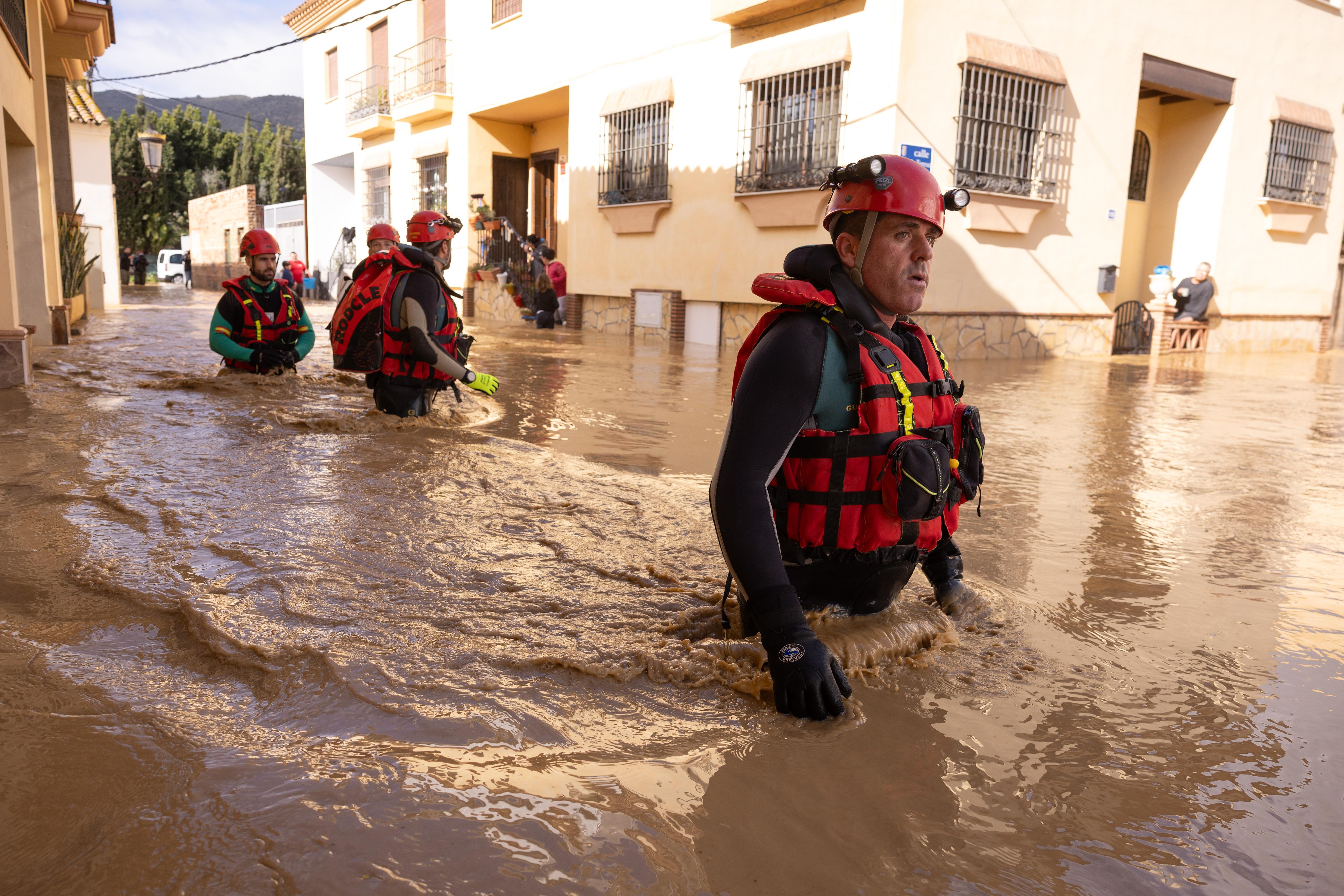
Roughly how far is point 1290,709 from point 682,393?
650 cm

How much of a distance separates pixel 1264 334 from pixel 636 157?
37.7 ft

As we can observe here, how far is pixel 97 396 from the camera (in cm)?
716

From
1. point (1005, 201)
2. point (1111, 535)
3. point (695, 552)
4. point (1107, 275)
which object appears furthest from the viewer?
point (1107, 275)

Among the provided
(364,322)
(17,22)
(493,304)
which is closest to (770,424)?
(364,322)

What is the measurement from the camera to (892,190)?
7.43ft

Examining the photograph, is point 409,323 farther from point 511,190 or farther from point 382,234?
point 511,190

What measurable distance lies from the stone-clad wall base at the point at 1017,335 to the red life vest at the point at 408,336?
710 centimetres

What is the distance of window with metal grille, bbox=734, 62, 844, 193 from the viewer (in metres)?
11.8

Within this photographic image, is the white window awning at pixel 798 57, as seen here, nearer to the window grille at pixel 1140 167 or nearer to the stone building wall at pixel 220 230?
the window grille at pixel 1140 167

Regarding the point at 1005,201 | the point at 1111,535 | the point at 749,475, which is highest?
the point at 1005,201

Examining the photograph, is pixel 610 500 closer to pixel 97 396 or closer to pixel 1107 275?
pixel 97 396

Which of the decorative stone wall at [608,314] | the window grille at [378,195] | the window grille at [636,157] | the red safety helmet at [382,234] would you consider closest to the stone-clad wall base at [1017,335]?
the window grille at [636,157]

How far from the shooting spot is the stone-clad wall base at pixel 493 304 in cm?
1947

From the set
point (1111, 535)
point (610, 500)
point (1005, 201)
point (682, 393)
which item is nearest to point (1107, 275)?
point (1005, 201)
